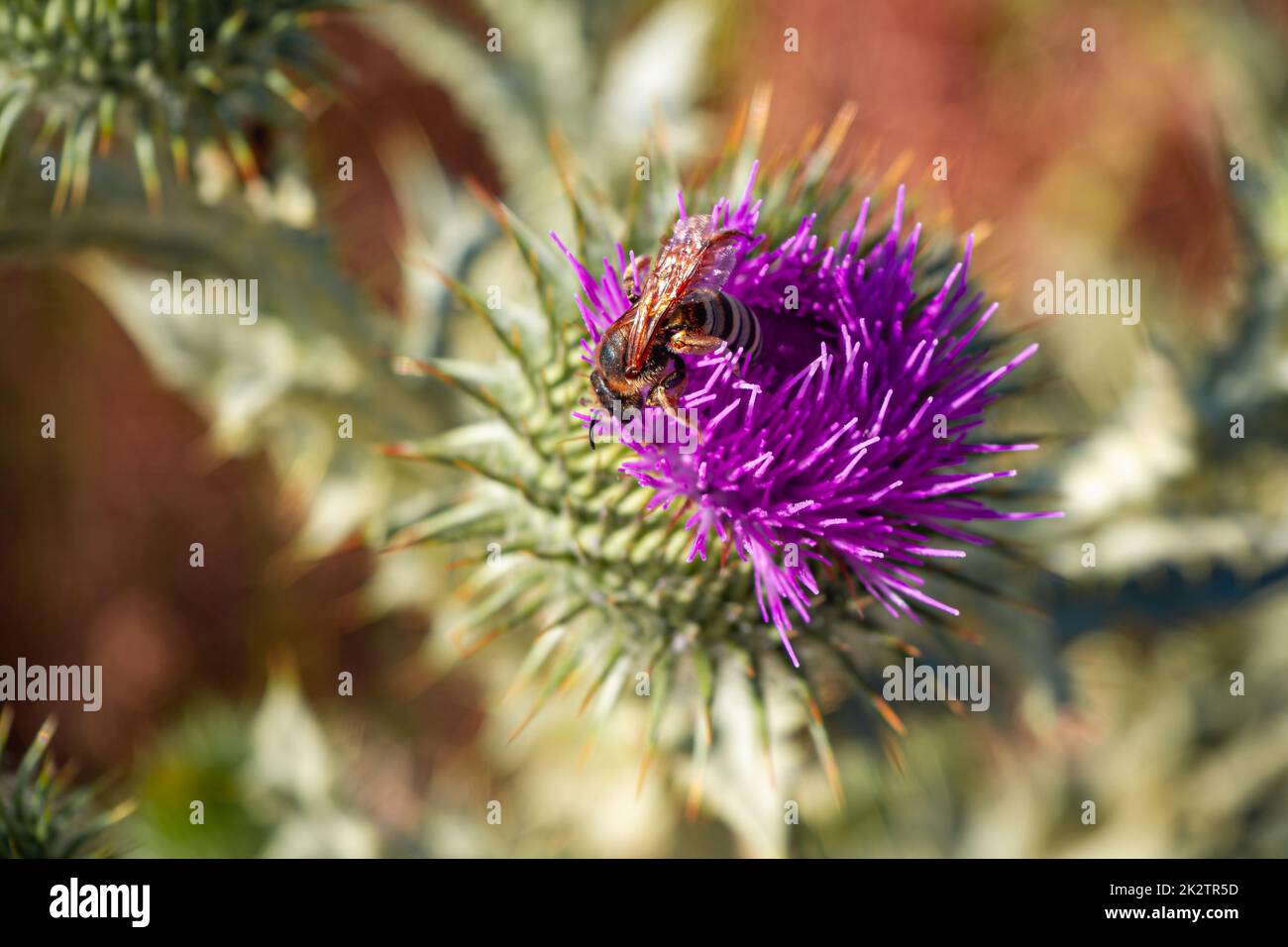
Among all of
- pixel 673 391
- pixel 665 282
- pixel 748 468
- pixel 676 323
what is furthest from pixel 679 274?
pixel 748 468

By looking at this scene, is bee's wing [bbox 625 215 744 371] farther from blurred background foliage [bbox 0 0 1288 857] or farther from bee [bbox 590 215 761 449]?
blurred background foliage [bbox 0 0 1288 857]

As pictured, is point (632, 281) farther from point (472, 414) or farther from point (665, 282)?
point (472, 414)

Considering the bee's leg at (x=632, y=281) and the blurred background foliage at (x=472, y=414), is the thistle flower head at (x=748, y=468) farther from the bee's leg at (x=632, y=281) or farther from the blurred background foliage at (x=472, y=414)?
the blurred background foliage at (x=472, y=414)

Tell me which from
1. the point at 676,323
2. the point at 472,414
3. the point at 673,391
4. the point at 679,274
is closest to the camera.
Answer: the point at 679,274

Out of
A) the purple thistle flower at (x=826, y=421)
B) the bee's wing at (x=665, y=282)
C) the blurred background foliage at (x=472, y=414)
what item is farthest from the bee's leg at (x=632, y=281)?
the blurred background foliage at (x=472, y=414)

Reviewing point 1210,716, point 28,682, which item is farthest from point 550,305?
point 28,682

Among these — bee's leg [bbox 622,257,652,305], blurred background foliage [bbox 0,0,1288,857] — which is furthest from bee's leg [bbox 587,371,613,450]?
blurred background foliage [bbox 0,0,1288,857]
